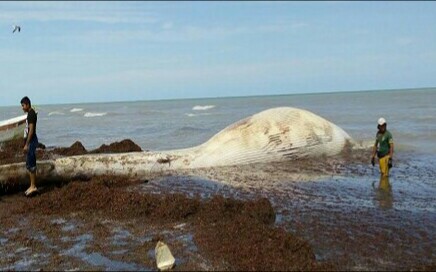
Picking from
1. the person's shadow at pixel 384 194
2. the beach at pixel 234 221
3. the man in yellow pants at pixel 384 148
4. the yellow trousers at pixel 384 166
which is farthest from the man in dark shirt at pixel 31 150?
the yellow trousers at pixel 384 166

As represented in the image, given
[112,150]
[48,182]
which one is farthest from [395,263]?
Result: [112,150]

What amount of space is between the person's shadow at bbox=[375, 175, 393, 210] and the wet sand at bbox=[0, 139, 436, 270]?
3 cm

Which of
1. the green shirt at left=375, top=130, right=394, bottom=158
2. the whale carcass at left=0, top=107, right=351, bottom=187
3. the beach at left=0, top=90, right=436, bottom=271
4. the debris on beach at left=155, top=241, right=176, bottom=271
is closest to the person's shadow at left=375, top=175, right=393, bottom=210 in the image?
the beach at left=0, top=90, right=436, bottom=271

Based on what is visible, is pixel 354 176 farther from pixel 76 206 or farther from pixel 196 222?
pixel 76 206

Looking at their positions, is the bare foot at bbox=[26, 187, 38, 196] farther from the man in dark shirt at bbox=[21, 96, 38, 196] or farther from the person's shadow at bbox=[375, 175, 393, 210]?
the person's shadow at bbox=[375, 175, 393, 210]

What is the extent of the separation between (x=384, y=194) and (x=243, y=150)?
3.81m

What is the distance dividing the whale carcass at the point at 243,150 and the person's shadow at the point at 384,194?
2.50m

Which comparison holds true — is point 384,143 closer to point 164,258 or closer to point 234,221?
point 234,221

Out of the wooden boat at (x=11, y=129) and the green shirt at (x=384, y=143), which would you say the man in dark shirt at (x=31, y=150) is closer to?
the green shirt at (x=384, y=143)

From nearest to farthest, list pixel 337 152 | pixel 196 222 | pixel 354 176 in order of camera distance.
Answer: pixel 196 222
pixel 354 176
pixel 337 152

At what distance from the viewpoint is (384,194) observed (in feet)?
28.8

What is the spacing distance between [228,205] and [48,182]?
414cm

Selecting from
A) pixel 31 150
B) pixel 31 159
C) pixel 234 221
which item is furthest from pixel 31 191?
pixel 234 221

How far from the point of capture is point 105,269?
5438 millimetres
